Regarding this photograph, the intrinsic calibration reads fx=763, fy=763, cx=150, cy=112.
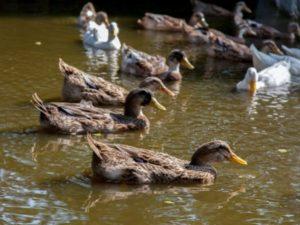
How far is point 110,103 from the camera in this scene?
11617 mm

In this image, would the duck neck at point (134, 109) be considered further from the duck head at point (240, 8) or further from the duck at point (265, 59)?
the duck head at point (240, 8)

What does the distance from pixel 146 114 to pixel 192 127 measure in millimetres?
1070

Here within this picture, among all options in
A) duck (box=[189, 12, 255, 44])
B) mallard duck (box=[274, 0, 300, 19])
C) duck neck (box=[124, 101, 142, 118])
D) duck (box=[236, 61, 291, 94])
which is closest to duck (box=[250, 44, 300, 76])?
duck (box=[236, 61, 291, 94])

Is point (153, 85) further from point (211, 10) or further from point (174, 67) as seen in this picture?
point (211, 10)

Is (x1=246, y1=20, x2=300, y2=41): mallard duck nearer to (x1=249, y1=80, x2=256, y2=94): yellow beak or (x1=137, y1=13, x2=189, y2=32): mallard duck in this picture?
(x1=137, y1=13, x2=189, y2=32): mallard duck

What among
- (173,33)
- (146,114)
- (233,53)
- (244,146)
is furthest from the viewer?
(173,33)

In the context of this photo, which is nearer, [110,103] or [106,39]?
[110,103]

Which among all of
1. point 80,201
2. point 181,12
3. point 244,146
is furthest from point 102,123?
point 181,12

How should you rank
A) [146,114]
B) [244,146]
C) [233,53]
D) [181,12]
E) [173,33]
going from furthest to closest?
[181,12], [173,33], [233,53], [146,114], [244,146]

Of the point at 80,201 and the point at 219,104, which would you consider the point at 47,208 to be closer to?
the point at 80,201

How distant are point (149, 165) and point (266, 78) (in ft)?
20.0

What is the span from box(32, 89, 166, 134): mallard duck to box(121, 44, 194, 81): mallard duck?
10.4 ft

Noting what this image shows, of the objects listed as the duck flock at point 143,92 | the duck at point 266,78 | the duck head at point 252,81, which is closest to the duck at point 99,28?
the duck flock at point 143,92

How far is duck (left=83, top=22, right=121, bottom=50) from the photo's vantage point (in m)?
16.5
